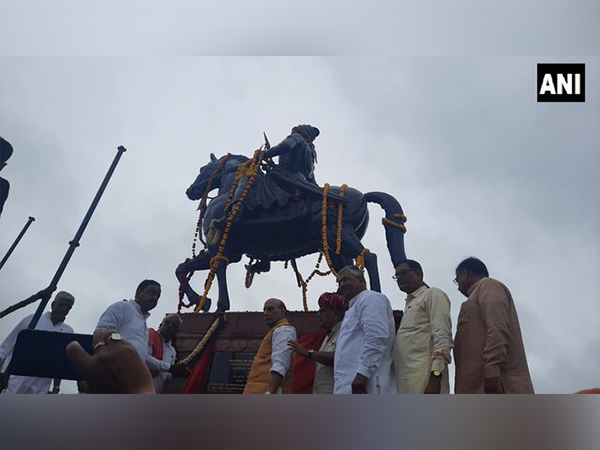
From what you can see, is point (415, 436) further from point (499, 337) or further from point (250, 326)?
point (250, 326)

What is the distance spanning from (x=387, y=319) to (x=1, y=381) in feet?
8.78

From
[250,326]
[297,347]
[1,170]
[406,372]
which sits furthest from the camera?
[250,326]

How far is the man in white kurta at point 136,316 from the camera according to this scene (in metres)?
4.35

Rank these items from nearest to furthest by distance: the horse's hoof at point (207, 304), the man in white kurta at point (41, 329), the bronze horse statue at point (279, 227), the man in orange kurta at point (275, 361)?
the man in orange kurta at point (275, 361) → the man in white kurta at point (41, 329) → the bronze horse statue at point (279, 227) → the horse's hoof at point (207, 304)

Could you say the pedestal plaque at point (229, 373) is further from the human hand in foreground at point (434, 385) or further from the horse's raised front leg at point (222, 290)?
the human hand in foreground at point (434, 385)

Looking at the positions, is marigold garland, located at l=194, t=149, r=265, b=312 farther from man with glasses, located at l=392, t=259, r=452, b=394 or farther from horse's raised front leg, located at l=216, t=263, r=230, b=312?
man with glasses, located at l=392, t=259, r=452, b=394

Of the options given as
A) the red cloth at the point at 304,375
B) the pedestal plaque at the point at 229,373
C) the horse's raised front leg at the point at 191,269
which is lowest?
the red cloth at the point at 304,375

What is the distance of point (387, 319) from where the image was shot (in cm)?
382

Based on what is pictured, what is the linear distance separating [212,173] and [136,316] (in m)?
3.80

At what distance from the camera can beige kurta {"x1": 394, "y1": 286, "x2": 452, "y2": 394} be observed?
141 inches

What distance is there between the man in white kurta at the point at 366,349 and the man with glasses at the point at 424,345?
9cm

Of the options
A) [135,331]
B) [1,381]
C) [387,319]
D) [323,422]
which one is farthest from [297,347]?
[1,381]

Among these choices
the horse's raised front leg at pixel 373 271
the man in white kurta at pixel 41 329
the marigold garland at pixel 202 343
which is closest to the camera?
the man in white kurta at pixel 41 329

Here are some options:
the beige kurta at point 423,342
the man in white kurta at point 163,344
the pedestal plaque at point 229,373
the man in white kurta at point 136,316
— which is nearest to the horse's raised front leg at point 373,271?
the pedestal plaque at point 229,373
